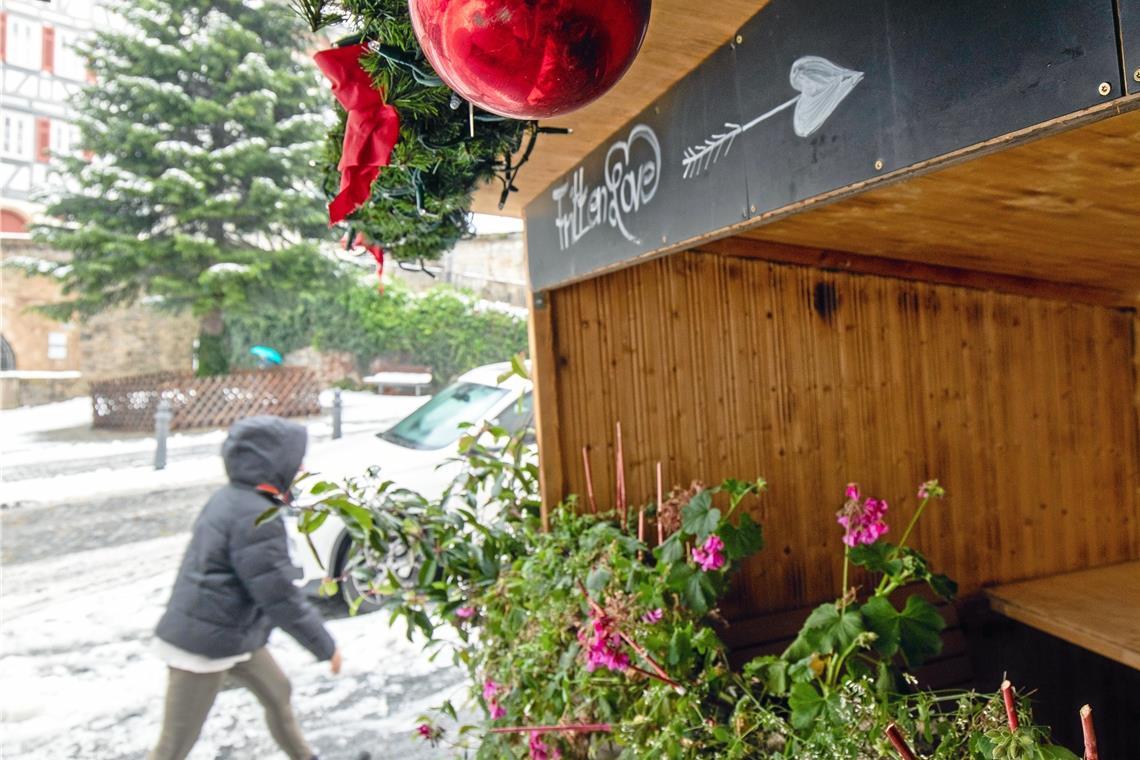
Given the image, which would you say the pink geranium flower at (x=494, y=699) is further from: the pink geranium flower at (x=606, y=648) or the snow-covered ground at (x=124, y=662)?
the snow-covered ground at (x=124, y=662)

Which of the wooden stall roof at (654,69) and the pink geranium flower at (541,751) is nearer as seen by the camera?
the wooden stall roof at (654,69)

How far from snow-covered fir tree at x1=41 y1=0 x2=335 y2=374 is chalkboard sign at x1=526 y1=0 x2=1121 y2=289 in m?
12.7

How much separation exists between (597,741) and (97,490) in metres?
8.77

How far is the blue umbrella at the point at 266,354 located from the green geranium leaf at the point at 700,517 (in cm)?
1564

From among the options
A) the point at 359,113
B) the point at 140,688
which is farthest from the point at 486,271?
the point at 359,113

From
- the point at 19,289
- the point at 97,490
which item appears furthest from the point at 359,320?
the point at 97,490

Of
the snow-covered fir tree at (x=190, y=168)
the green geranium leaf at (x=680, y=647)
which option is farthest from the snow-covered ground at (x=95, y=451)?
the green geranium leaf at (x=680, y=647)

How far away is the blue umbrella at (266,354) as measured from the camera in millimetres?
15921

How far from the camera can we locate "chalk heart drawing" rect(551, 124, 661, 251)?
1.58 m

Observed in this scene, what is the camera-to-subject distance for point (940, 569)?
2654 millimetres

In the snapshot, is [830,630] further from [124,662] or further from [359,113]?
[124,662]

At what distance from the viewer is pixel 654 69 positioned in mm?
1398

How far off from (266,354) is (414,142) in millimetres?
15856

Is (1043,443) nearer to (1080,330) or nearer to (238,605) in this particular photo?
(1080,330)
